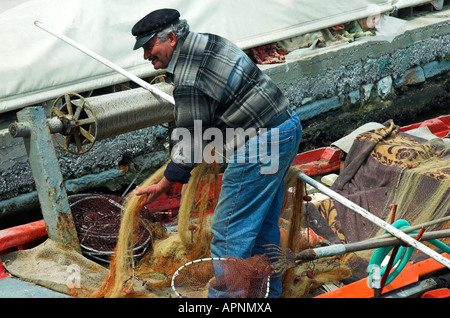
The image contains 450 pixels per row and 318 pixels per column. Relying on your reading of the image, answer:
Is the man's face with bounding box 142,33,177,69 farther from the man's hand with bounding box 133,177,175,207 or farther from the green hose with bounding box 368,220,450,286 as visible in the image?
the green hose with bounding box 368,220,450,286

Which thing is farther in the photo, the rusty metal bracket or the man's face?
the rusty metal bracket

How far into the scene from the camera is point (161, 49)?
11.9ft

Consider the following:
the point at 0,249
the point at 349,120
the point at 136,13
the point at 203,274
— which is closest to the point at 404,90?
the point at 349,120

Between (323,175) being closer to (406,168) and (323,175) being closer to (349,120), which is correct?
(406,168)

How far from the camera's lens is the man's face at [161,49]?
3602mm

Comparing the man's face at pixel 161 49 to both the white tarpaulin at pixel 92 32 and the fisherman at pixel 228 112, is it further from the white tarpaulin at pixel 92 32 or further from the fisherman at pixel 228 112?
the white tarpaulin at pixel 92 32

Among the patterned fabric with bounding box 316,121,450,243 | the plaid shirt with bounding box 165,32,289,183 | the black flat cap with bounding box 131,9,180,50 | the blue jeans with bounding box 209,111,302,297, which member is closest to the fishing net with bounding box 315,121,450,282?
the patterned fabric with bounding box 316,121,450,243

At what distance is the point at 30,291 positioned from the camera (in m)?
4.11

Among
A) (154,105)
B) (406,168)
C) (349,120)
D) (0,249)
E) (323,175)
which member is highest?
(154,105)

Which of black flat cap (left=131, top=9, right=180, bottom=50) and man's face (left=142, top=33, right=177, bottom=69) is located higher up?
black flat cap (left=131, top=9, right=180, bottom=50)

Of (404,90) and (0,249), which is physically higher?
(0,249)

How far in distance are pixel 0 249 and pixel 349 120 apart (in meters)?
6.37

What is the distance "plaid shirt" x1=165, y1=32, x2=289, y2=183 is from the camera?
355cm

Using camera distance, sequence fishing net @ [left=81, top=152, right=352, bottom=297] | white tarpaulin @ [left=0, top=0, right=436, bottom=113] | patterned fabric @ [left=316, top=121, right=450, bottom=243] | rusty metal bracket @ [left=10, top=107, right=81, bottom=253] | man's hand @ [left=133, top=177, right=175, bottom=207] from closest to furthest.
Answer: fishing net @ [left=81, top=152, right=352, bottom=297]
man's hand @ [left=133, top=177, right=175, bottom=207]
rusty metal bracket @ [left=10, top=107, right=81, bottom=253]
patterned fabric @ [left=316, top=121, right=450, bottom=243]
white tarpaulin @ [left=0, top=0, right=436, bottom=113]
